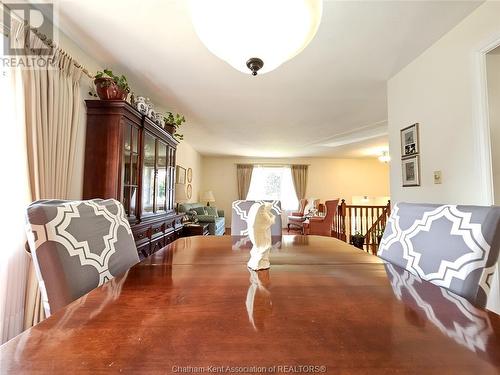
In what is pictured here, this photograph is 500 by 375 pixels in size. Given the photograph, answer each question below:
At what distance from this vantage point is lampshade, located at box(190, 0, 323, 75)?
32.0 inches

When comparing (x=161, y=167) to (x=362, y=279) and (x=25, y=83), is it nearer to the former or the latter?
(x=25, y=83)

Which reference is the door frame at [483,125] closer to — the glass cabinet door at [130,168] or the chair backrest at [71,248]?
the chair backrest at [71,248]

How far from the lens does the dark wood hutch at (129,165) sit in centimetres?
198

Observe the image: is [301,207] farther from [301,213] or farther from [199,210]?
[199,210]

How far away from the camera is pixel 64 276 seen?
766mm

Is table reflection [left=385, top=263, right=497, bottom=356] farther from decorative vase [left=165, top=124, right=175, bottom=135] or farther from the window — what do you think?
the window

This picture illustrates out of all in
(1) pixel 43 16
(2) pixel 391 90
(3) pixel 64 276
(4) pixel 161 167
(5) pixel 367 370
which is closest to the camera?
(5) pixel 367 370

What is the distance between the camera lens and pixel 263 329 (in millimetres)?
526

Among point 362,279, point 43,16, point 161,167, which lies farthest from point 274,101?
point 362,279

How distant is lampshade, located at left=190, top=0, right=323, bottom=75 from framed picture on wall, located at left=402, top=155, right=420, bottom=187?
6.35 feet

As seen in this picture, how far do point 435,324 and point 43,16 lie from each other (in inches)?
102

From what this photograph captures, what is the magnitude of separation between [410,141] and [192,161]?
476 centimetres

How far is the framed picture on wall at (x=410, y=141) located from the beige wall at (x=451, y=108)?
6 cm

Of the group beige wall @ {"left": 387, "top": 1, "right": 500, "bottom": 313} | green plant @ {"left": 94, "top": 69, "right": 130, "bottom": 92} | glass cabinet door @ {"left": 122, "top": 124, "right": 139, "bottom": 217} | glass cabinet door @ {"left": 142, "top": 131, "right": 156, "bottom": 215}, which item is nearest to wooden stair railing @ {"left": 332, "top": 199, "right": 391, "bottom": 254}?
beige wall @ {"left": 387, "top": 1, "right": 500, "bottom": 313}
